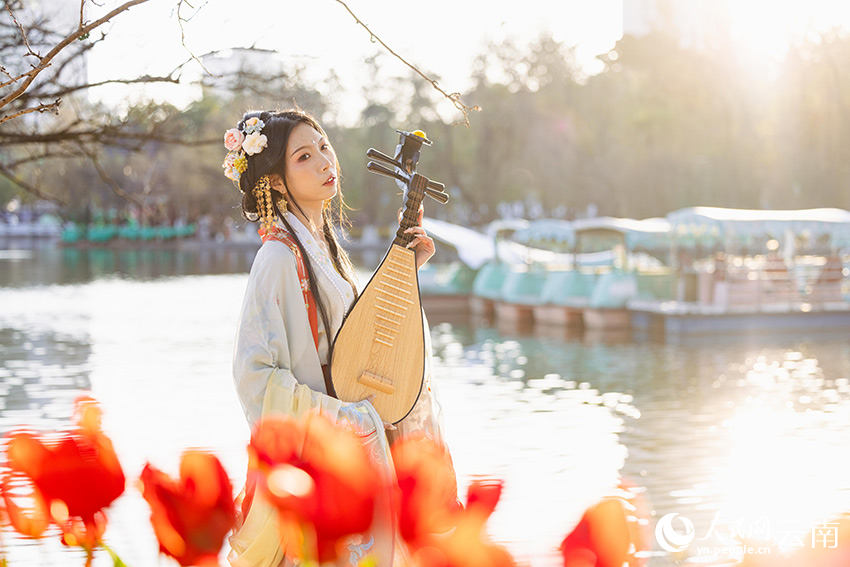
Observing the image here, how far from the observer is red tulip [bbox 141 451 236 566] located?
4.41ft

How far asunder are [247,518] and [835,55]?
3688 cm

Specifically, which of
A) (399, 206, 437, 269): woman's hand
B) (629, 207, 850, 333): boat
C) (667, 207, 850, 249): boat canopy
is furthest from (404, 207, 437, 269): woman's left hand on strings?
(667, 207, 850, 249): boat canopy

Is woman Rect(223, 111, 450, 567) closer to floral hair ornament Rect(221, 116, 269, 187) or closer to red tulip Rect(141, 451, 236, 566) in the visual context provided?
floral hair ornament Rect(221, 116, 269, 187)

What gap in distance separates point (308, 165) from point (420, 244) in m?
0.35

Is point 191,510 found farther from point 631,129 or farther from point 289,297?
point 631,129

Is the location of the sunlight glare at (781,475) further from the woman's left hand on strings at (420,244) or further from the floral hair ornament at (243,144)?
the floral hair ornament at (243,144)

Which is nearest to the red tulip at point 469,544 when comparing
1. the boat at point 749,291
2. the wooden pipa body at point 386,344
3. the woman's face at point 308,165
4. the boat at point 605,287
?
the wooden pipa body at point 386,344

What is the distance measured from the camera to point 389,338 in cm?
262

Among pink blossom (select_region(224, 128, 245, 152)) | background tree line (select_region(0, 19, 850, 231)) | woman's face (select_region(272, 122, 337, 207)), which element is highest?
background tree line (select_region(0, 19, 850, 231))

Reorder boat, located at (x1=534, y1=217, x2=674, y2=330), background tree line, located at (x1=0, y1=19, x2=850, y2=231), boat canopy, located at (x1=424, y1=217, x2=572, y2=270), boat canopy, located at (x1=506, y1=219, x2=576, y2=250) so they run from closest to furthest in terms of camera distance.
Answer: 1. boat, located at (x1=534, y1=217, x2=674, y2=330)
2. boat canopy, located at (x1=424, y1=217, x2=572, y2=270)
3. boat canopy, located at (x1=506, y1=219, x2=576, y2=250)
4. background tree line, located at (x1=0, y1=19, x2=850, y2=231)

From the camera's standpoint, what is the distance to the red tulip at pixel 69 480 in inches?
54.3

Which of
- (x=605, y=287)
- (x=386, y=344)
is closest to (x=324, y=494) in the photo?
(x=386, y=344)

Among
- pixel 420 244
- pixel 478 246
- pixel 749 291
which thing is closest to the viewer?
pixel 420 244

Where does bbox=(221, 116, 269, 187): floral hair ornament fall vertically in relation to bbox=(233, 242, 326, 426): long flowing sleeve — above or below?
above
